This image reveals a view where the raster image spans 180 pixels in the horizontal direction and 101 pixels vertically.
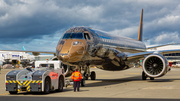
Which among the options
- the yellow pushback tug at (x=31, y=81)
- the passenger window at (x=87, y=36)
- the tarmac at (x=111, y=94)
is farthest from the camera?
the passenger window at (x=87, y=36)

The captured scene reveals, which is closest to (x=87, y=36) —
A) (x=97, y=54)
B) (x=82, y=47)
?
(x=82, y=47)

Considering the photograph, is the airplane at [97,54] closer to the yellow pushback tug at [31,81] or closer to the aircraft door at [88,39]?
the aircraft door at [88,39]

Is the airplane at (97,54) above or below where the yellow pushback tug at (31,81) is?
above

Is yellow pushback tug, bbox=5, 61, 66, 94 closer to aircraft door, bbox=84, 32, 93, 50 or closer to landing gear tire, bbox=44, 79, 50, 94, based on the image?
landing gear tire, bbox=44, 79, 50, 94

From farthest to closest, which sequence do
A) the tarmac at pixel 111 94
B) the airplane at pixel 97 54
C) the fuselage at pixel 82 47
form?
1. the airplane at pixel 97 54
2. the fuselage at pixel 82 47
3. the tarmac at pixel 111 94

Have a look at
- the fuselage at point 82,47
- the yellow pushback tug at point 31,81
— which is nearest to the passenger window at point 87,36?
the fuselage at point 82,47

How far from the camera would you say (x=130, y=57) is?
20.8m

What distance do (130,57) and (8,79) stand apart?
39.6 feet

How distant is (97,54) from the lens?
16.6 metres

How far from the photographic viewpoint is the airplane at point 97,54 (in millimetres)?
14615

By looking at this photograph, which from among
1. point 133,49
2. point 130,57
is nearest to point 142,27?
point 133,49

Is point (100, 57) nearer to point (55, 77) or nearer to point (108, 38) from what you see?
point (108, 38)

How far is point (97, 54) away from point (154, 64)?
5.06 meters

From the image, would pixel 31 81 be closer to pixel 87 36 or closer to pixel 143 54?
pixel 87 36
